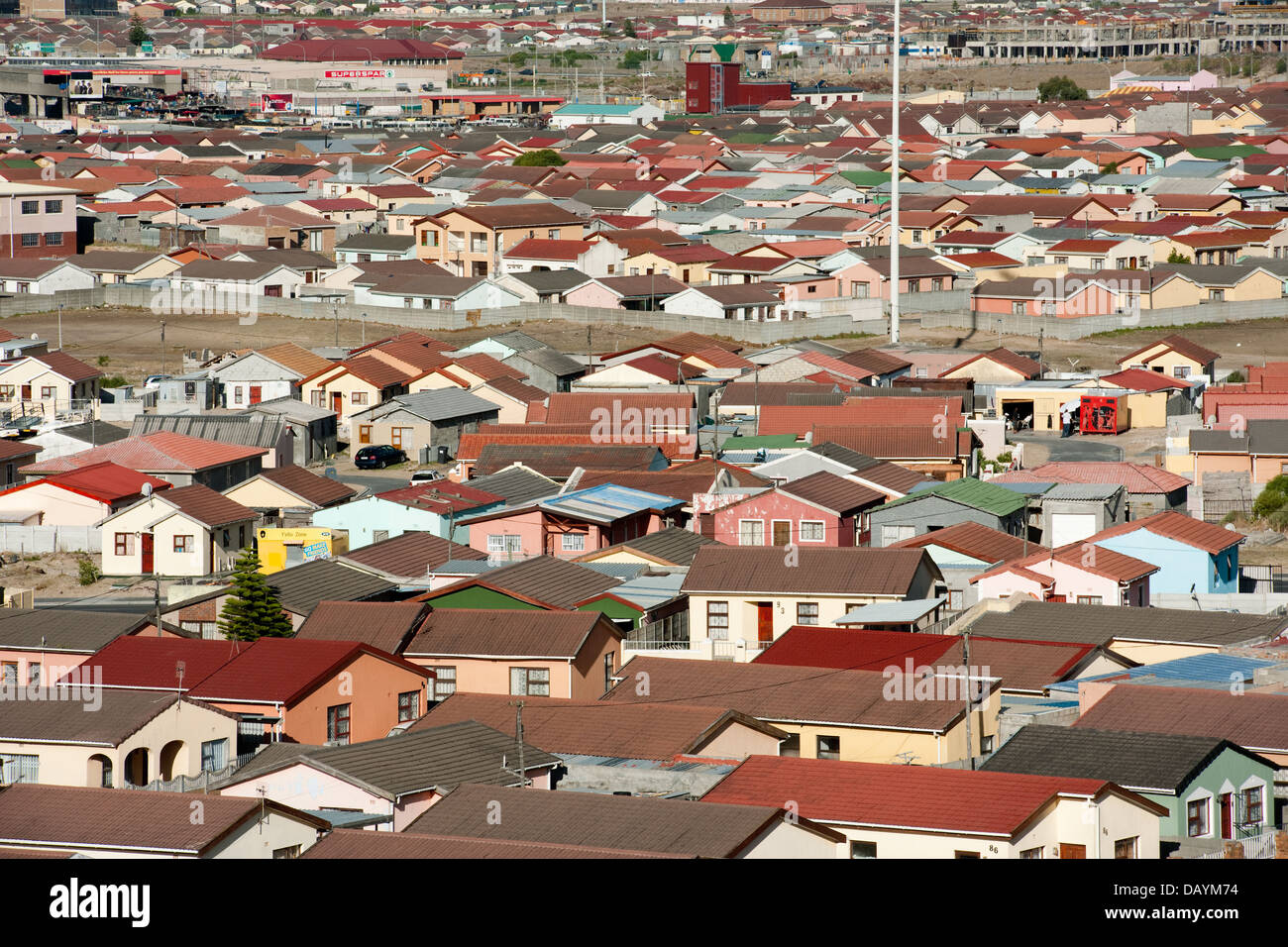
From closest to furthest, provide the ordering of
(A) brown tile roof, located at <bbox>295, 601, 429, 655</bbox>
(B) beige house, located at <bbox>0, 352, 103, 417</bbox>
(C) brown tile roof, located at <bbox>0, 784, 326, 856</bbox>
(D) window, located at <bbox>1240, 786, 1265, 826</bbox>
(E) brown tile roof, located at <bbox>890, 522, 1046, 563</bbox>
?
1. (C) brown tile roof, located at <bbox>0, 784, 326, 856</bbox>
2. (D) window, located at <bbox>1240, 786, 1265, 826</bbox>
3. (A) brown tile roof, located at <bbox>295, 601, 429, 655</bbox>
4. (E) brown tile roof, located at <bbox>890, 522, 1046, 563</bbox>
5. (B) beige house, located at <bbox>0, 352, 103, 417</bbox>

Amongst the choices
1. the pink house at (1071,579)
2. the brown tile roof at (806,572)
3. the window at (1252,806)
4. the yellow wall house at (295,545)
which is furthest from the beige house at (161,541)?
the window at (1252,806)

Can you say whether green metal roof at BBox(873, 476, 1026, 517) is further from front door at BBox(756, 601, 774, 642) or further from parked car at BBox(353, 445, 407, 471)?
parked car at BBox(353, 445, 407, 471)

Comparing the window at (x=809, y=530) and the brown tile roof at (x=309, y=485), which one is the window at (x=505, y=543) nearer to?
the window at (x=809, y=530)

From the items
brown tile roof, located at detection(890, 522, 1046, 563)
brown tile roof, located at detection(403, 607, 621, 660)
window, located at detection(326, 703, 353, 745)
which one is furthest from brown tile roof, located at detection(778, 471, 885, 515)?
window, located at detection(326, 703, 353, 745)

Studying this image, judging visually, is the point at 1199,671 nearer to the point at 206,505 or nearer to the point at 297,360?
the point at 206,505

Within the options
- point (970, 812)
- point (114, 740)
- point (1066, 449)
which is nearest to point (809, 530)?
point (1066, 449)
